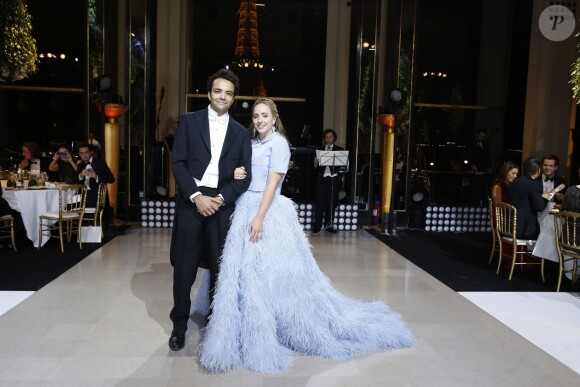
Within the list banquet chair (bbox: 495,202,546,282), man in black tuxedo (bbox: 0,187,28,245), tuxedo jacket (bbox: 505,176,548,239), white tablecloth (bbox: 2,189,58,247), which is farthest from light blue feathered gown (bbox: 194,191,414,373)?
man in black tuxedo (bbox: 0,187,28,245)

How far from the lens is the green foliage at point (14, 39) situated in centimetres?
554

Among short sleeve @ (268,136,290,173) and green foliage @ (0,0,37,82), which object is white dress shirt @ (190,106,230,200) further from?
green foliage @ (0,0,37,82)

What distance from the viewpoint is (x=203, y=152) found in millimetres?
3037

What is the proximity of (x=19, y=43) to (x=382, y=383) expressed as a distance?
5.14 metres

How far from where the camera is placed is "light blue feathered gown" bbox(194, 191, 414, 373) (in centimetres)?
289

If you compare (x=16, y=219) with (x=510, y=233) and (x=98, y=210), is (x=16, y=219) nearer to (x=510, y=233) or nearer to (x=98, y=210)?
(x=98, y=210)

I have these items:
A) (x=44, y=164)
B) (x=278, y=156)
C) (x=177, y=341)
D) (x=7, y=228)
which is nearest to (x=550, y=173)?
(x=278, y=156)

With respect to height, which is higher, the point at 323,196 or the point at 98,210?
the point at 323,196

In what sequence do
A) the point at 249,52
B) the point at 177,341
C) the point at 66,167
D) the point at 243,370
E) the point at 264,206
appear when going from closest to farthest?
the point at 243,370 → the point at 264,206 → the point at 177,341 → the point at 66,167 → the point at 249,52

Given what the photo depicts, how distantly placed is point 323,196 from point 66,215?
11.7 feet

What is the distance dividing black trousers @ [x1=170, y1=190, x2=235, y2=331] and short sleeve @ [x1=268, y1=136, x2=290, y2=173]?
0.35 meters

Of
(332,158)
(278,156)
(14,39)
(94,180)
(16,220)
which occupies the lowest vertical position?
(16,220)

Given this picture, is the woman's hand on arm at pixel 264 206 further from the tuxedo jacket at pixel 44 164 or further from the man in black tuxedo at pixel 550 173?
the tuxedo jacket at pixel 44 164

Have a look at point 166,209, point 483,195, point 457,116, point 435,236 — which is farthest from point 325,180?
point 457,116
